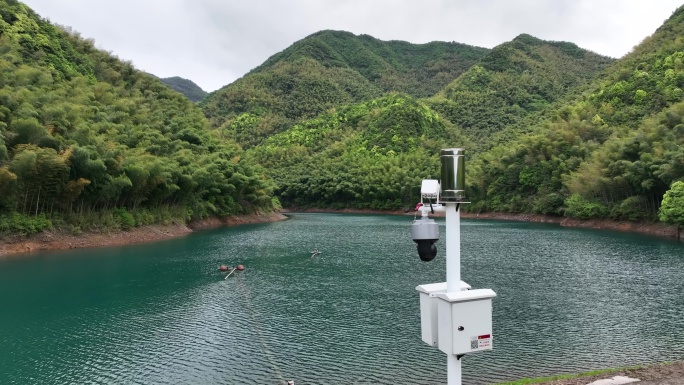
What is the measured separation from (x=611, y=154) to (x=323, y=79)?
93.2 metres

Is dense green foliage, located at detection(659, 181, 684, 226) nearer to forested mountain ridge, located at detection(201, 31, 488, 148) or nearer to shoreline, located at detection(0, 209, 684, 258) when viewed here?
shoreline, located at detection(0, 209, 684, 258)

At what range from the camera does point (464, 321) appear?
396 cm

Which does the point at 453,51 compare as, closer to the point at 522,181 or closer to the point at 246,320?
the point at 522,181

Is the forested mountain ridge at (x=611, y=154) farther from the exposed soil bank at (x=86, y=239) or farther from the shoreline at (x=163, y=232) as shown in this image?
the exposed soil bank at (x=86, y=239)

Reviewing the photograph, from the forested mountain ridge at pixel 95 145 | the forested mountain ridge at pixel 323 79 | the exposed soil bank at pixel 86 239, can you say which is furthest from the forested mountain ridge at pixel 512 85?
the exposed soil bank at pixel 86 239

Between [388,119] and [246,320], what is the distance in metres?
80.8

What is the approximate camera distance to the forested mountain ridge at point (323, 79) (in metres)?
114

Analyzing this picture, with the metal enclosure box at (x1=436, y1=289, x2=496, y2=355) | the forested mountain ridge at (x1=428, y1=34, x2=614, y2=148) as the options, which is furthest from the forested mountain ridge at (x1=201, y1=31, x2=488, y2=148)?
the metal enclosure box at (x1=436, y1=289, x2=496, y2=355)

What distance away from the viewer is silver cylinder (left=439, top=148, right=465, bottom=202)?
4031mm

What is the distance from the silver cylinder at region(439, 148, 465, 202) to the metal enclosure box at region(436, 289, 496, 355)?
2.45ft

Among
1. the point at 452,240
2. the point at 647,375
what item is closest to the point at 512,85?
the point at 647,375

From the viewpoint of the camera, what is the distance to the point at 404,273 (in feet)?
69.6

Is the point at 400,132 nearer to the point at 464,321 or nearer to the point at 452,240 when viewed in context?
the point at 452,240

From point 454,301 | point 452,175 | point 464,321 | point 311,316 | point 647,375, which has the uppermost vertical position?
point 452,175
